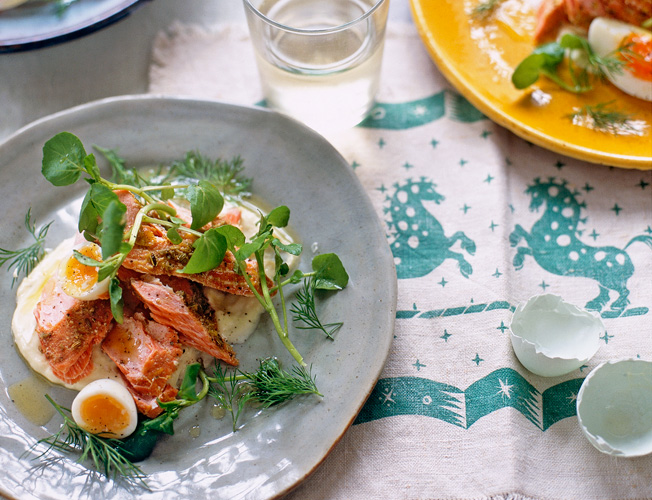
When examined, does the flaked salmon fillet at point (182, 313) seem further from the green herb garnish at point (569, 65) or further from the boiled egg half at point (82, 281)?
the green herb garnish at point (569, 65)

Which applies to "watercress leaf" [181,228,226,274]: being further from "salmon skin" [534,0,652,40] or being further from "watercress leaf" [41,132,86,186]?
"salmon skin" [534,0,652,40]

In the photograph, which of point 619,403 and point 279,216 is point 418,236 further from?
point 619,403

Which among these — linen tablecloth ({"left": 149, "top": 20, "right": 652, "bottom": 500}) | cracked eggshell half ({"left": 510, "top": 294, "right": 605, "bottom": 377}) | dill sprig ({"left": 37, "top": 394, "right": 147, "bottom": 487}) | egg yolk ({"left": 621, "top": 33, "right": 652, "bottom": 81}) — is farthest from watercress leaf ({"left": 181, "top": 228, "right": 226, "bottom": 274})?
egg yolk ({"left": 621, "top": 33, "right": 652, "bottom": 81})

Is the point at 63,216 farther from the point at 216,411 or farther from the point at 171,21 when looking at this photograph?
the point at 171,21

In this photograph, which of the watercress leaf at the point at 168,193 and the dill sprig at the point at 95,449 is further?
the watercress leaf at the point at 168,193

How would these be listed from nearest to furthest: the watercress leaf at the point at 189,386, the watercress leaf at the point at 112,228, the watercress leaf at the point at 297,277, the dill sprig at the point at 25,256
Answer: the watercress leaf at the point at 112,228
the watercress leaf at the point at 189,386
the watercress leaf at the point at 297,277
the dill sprig at the point at 25,256

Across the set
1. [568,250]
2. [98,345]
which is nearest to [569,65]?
[568,250]

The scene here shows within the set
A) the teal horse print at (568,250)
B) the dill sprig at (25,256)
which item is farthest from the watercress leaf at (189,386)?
the teal horse print at (568,250)
